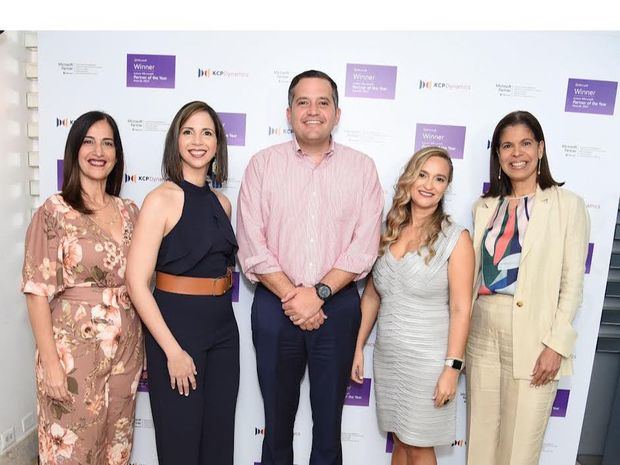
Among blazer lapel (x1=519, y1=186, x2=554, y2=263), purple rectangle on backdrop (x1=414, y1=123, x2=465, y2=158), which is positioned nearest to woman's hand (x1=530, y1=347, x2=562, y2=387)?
blazer lapel (x1=519, y1=186, x2=554, y2=263)

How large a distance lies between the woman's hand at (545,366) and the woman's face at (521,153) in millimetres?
726

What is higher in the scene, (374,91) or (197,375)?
(374,91)

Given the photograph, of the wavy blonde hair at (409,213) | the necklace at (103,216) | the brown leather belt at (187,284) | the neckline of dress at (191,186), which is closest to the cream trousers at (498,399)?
the wavy blonde hair at (409,213)

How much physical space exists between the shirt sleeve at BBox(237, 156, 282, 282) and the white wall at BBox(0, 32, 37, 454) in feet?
3.75

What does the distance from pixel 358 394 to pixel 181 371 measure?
3.43 feet

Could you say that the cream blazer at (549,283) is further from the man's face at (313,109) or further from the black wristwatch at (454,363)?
the man's face at (313,109)

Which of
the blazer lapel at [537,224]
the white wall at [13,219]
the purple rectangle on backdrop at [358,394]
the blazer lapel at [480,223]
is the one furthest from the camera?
the purple rectangle on backdrop at [358,394]

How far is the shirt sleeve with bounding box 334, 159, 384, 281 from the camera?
1767 millimetres

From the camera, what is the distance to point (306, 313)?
1722 mm

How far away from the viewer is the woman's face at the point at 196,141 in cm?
168

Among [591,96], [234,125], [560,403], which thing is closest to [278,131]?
[234,125]

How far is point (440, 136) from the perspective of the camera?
7.01ft

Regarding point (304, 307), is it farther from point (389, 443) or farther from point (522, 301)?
point (389, 443)

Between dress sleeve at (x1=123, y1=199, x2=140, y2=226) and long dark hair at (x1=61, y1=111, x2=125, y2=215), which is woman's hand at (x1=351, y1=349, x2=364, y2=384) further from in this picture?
long dark hair at (x1=61, y1=111, x2=125, y2=215)
